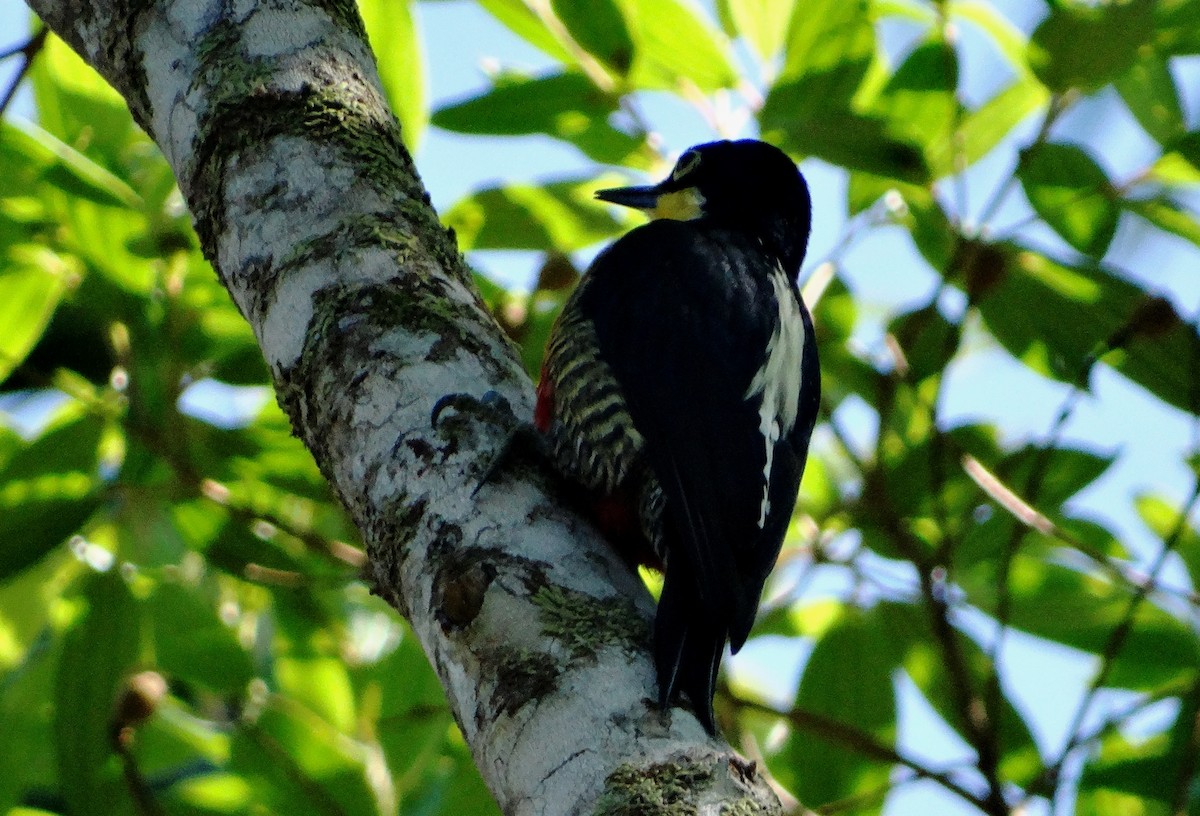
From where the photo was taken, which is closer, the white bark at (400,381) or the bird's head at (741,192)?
the white bark at (400,381)

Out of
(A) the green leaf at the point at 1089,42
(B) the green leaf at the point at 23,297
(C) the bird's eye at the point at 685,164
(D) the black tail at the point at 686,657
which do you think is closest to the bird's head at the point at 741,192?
(C) the bird's eye at the point at 685,164

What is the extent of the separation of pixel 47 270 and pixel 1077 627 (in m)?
2.23

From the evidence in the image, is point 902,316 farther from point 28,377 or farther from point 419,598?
point 28,377

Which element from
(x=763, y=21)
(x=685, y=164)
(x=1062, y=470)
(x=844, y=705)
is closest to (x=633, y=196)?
(x=685, y=164)

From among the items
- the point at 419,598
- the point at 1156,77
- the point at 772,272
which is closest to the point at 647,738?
the point at 419,598

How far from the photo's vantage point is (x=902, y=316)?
2850 mm

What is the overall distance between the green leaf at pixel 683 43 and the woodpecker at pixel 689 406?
1.02 feet

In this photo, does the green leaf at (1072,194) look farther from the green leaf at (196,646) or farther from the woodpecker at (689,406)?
the green leaf at (196,646)

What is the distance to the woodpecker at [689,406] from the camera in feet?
6.61

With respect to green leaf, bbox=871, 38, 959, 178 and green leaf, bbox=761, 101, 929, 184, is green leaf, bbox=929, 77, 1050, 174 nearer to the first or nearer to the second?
green leaf, bbox=871, 38, 959, 178

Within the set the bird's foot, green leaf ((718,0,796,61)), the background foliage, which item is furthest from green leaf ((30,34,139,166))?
the bird's foot

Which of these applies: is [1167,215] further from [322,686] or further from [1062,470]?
[322,686]

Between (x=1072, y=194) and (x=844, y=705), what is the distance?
115 cm

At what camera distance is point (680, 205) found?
318cm
